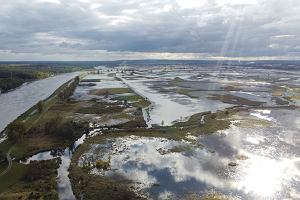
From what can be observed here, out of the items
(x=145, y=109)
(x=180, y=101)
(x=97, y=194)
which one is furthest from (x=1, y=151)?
(x=180, y=101)

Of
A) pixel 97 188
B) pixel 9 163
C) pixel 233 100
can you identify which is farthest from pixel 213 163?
pixel 233 100

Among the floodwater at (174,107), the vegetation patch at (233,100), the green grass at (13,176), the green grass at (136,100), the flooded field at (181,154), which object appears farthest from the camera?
the vegetation patch at (233,100)

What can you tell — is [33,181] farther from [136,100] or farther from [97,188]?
[136,100]

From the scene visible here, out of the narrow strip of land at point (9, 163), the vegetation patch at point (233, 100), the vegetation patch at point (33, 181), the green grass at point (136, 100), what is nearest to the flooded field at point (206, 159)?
the vegetation patch at point (33, 181)

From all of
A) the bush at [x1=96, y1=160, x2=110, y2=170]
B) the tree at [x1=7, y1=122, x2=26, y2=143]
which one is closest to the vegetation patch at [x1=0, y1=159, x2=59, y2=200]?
the bush at [x1=96, y1=160, x2=110, y2=170]

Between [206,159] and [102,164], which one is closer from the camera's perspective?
A: [102,164]

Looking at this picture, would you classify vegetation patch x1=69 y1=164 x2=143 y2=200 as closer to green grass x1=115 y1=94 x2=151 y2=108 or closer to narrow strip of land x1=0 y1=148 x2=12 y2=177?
narrow strip of land x1=0 y1=148 x2=12 y2=177

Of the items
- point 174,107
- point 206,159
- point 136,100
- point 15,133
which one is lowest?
point 174,107

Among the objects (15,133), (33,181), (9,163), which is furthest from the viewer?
(15,133)

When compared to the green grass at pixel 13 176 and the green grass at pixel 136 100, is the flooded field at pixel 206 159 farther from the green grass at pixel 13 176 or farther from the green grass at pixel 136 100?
the green grass at pixel 136 100

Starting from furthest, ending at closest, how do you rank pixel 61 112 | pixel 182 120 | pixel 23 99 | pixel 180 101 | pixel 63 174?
pixel 23 99
pixel 180 101
pixel 61 112
pixel 182 120
pixel 63 174

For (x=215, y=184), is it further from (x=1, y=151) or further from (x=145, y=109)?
(x=145, y=109)
